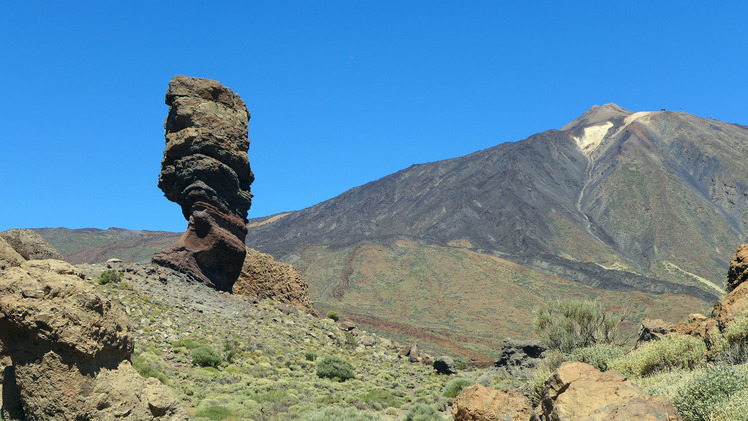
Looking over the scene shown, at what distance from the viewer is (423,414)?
14234 millimetres

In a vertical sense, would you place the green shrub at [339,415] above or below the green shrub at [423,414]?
above

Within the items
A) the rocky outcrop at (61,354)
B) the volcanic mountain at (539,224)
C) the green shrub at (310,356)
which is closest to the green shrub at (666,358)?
the rocky outcrop at (61,354)

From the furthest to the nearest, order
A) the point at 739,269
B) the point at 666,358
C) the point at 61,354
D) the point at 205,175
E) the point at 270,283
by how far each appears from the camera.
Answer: the point at 270,283, the point at 205,175, the point at 739,269, the point at 666,358, the point at 61,354

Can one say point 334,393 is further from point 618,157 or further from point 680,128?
point 680,128

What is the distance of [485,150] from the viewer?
16600 cm

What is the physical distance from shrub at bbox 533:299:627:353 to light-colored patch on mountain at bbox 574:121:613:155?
160m

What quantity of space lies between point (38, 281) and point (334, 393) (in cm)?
1101

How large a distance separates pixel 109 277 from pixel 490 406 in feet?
53.7

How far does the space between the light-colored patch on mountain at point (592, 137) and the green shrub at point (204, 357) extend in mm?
167296

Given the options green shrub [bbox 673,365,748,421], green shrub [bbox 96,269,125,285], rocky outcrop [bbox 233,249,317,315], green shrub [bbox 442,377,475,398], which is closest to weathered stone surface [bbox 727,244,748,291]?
green shrub [bbox 673,365,748,421]

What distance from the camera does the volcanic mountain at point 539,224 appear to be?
73.5 m

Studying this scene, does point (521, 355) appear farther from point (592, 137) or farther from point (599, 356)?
point (592, 137)

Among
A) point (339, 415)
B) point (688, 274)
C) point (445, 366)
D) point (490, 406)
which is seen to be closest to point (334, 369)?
point (445, 366)

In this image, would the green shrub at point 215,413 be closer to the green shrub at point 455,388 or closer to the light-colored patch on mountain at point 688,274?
the green shrub at point 455,388
